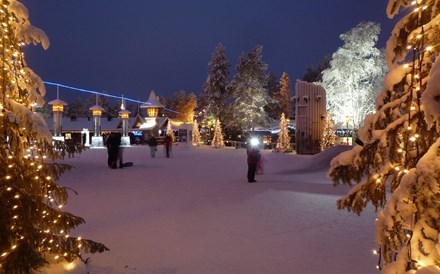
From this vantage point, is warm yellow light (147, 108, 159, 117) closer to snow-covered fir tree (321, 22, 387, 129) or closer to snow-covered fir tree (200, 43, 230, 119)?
snow-covered fir tree (200, 43, 230, 119)

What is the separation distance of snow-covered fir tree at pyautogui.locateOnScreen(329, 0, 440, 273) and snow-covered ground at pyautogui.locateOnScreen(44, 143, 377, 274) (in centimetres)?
230

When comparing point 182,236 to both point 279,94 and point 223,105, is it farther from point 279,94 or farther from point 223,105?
point 279,94

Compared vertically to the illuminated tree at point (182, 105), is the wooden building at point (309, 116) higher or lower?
lower

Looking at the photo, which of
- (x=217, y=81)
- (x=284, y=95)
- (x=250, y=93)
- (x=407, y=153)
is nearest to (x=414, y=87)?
(x=407, y=153)

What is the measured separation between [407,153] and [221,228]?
4738mm

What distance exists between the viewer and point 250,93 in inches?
1810

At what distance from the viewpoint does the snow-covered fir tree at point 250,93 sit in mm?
45906

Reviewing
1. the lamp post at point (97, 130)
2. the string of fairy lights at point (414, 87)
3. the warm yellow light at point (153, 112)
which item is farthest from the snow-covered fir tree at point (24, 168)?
the warm yellow light at point (153, 112)

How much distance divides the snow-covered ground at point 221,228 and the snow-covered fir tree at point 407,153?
2.30m

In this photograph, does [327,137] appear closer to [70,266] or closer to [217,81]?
[70,266]

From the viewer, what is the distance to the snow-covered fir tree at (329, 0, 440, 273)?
225 cm

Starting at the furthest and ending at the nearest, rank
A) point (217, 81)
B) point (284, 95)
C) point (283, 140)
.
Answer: point (284, 95) → point (217, 81) → point (283, 140)

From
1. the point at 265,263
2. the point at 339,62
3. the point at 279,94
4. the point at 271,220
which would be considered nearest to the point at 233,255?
the point at 265,263

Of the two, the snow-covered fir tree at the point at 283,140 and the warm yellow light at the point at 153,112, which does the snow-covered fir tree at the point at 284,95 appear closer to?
the warm yellow light at the point at 153,112
